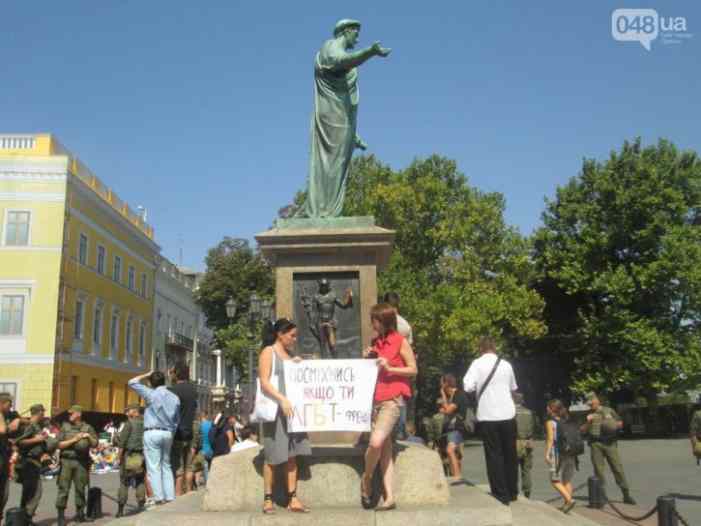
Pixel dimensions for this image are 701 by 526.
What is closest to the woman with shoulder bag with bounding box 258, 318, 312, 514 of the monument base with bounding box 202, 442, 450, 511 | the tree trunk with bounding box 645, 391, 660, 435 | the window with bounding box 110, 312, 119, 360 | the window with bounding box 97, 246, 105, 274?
the monument base with bounding box 202, 442, 450, 511

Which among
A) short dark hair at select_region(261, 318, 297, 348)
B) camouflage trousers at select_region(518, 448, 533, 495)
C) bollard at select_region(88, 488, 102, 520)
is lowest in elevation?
bollard at select_region(88, 488, 102, 520)

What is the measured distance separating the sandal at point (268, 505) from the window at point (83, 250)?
110 ft

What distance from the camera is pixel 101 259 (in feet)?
133

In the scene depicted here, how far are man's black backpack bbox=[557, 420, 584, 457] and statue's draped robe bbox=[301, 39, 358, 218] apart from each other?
4.72m

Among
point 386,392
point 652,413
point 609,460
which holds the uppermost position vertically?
point 386,392

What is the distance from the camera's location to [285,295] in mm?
8742

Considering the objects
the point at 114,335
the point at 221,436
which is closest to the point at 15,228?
the point at 114,335

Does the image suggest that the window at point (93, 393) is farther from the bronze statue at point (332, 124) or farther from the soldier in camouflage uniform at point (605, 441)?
the bronze statue at point (332, 124)

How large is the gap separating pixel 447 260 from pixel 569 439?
26.0 metres

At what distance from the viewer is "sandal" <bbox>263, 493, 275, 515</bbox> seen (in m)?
6.28

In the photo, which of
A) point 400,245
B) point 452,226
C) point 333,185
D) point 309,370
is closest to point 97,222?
point 400,245

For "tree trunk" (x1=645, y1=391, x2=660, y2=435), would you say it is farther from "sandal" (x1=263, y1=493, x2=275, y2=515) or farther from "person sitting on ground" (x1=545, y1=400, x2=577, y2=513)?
"sandal" (x1=263, y1=493, x2=275, y2=515)

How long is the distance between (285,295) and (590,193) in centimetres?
2961

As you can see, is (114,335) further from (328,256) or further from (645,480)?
(328,256)
